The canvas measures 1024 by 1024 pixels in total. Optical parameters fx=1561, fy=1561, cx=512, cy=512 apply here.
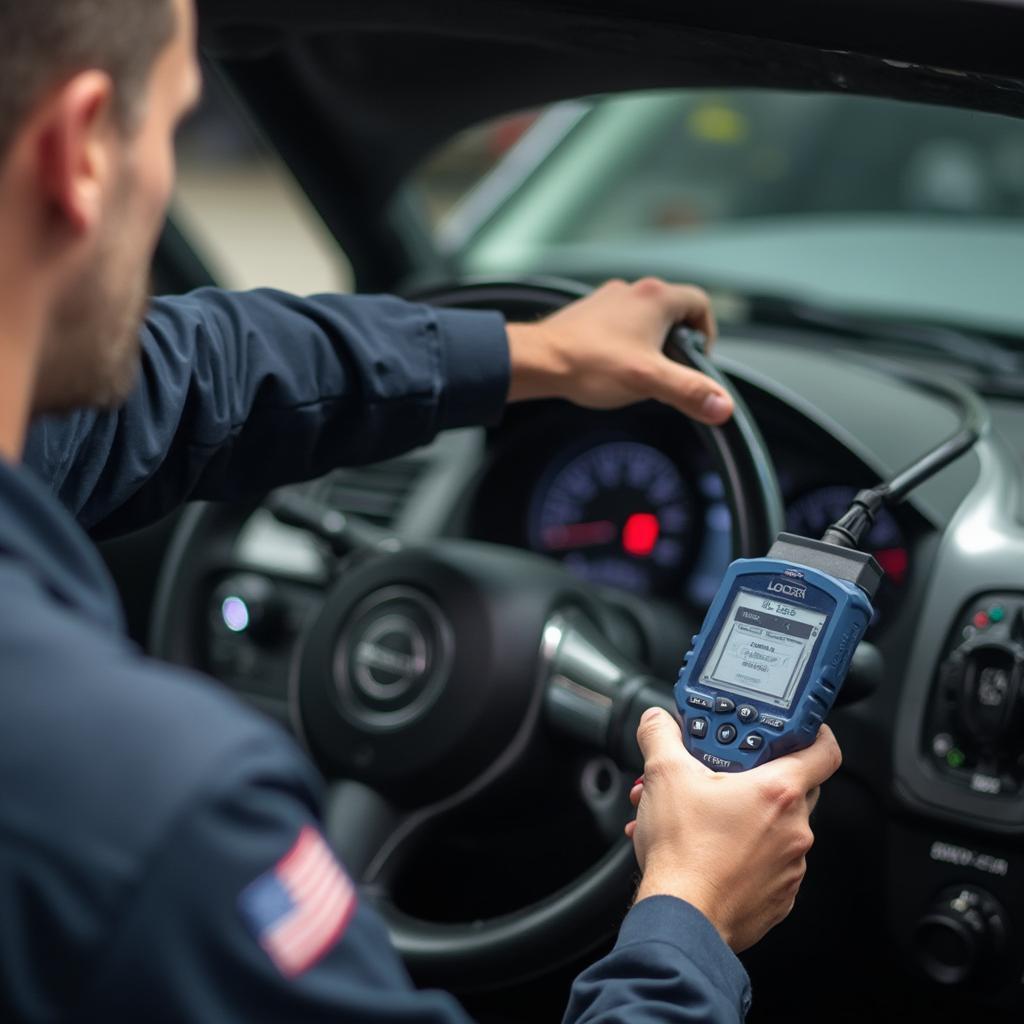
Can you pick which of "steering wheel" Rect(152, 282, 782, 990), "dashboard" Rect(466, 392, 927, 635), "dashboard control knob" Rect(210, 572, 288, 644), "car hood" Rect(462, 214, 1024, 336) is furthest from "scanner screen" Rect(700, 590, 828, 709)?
"car hood" Rect(462, 214, 1024, 336)

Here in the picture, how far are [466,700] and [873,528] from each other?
0.44m

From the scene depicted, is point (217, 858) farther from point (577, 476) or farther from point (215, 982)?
point (577, 476)

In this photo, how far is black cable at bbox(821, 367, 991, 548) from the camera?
1196 millimetres

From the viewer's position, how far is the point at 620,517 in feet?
5.92

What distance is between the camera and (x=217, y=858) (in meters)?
0.65

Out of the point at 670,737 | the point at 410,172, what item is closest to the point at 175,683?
the point at 670,737

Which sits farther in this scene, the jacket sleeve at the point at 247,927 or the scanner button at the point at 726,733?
the scanner button at the point at 726,733

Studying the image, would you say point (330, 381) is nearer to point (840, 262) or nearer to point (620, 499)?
point (620, 499)

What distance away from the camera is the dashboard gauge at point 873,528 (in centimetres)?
157

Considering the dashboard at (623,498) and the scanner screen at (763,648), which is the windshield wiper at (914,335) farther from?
the scanner screen at (763,648)

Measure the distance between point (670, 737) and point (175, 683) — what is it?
0.45 metres

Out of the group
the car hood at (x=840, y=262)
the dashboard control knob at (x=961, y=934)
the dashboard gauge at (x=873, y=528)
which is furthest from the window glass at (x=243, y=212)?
the dashboard control knob at (x=961, y=934)

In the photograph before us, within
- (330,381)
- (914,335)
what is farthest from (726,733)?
(914,335)

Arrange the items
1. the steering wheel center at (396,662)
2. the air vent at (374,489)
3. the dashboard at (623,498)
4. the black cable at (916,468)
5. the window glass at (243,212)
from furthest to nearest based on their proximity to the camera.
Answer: the window glass at (243,212), the air vent at (374,489), the dashboard at (623,498), the steering wheel center at (396,662), the black cable at (916,468)
